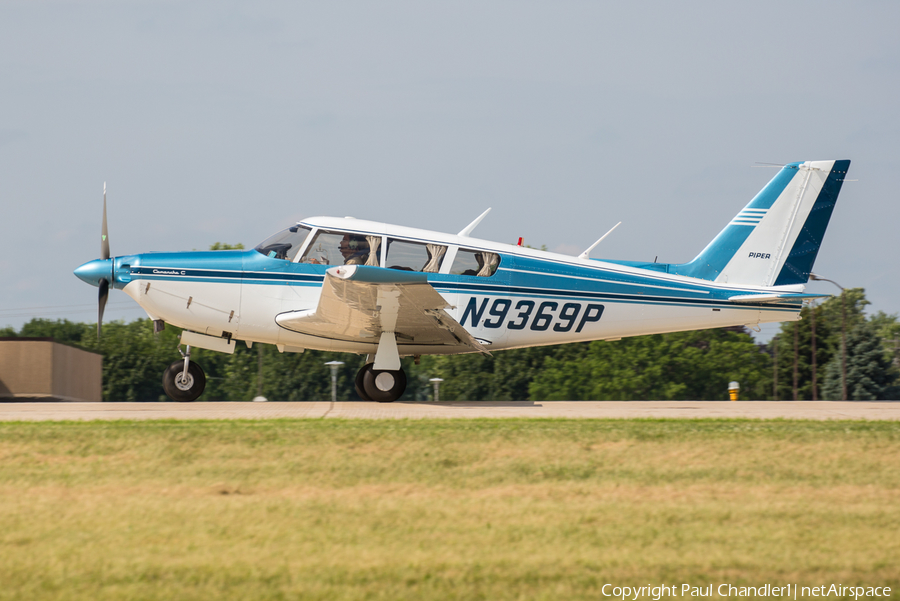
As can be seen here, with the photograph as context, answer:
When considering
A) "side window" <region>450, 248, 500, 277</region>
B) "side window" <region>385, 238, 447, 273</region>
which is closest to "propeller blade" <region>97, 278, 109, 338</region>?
"side window" <region>385, 238, 447, 273</region>

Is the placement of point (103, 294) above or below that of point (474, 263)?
below

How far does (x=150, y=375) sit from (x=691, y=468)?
2353 inches

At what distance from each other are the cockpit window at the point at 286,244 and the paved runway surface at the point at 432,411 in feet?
7.24

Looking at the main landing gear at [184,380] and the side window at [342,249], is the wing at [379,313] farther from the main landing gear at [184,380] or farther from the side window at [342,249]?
the main landing gear at [184,380]

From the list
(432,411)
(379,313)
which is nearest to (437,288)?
(379,313)

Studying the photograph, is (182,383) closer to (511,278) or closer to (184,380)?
(184,380)

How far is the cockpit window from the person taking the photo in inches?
489

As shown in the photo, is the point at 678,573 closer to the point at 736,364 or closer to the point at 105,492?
the point at 105,492

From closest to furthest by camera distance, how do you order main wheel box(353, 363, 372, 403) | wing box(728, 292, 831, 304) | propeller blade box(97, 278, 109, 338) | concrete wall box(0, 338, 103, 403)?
1. propeller blade box(97, 278, 109, 338)
2. main wheel box(353, 363, 372, 403)
3. wing box(728, 292, 831, 304)
4. concrete wall box(0, 338, 103, 403)

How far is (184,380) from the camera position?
1270 cm

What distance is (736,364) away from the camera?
58.0 metres

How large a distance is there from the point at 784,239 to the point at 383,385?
22.3ft

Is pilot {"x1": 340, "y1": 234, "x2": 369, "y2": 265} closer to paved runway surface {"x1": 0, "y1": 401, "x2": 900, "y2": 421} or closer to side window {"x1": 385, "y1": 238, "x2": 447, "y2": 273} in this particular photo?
side window {"x1": 385, "y1": 238, "x2": 447, "y2": 273}

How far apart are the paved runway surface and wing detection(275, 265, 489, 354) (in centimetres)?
104
